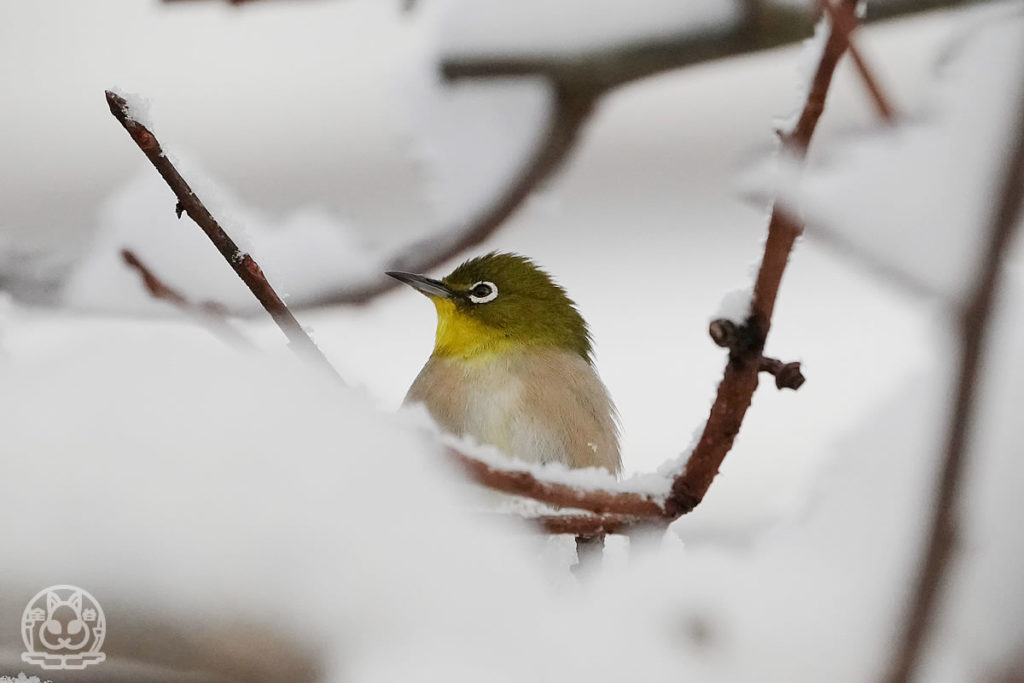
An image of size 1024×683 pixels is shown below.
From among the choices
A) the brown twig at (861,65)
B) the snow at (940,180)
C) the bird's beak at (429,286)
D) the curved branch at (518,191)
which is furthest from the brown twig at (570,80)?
the snow at (940,180)

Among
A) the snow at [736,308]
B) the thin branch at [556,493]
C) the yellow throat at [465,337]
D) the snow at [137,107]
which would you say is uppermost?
the yellow throat at [465,337]

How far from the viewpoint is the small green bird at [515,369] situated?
1.44m

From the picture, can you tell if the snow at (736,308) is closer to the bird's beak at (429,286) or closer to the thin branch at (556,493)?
the thin branch at (556,493)

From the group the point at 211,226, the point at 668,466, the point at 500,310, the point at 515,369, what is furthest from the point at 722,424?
the point at 500,310

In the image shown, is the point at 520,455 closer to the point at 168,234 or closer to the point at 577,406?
the point at 577,406

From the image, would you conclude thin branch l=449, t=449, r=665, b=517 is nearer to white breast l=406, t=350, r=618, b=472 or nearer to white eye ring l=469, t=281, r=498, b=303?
white breast l=406, t=350, r=618, b=472

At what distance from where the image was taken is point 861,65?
45cm

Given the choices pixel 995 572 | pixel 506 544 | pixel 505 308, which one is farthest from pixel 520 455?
pixel 995 572

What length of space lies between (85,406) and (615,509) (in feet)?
0.87

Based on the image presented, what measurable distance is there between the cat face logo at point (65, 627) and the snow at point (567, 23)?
2.41 ft

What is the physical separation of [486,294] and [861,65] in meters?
1.29

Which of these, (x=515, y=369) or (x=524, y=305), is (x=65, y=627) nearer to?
(x=515, y=369)

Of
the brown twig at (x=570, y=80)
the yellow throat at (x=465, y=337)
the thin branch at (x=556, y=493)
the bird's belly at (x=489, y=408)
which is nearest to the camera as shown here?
the thin branch at (x=556, y=493)

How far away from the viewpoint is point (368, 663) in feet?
1.32
